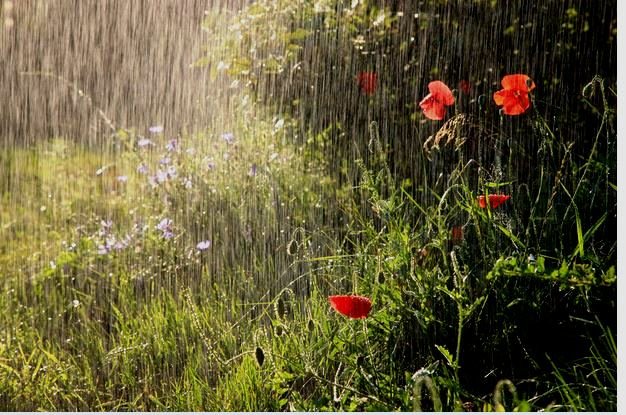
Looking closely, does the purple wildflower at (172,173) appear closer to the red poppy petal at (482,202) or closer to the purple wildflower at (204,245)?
the purple wildflower at (204,245)

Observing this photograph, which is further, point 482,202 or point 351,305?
point 482,202

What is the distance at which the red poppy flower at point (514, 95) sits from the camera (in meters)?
2.76

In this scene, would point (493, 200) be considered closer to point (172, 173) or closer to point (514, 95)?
point (514, 95)

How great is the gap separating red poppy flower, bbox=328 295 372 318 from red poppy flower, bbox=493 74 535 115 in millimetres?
819

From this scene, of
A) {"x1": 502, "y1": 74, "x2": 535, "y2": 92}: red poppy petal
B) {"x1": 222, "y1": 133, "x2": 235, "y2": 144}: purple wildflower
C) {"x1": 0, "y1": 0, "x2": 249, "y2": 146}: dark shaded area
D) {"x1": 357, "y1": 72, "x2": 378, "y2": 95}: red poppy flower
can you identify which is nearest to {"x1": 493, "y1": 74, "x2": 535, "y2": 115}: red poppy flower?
{"x1": 502, "y1": 74, "x2": 535, "y2": 92}: red poppy petal

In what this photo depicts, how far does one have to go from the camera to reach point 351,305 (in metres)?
2.34

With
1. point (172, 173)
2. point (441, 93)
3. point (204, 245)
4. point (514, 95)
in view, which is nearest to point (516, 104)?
point (514, 95)

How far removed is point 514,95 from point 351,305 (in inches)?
35.5

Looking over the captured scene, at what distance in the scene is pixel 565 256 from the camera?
2670mm

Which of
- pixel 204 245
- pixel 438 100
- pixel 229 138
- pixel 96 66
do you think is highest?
pixel 438 100

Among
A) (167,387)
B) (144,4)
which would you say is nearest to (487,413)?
(167,387)

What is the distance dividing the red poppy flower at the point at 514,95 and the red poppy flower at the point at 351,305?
819mm

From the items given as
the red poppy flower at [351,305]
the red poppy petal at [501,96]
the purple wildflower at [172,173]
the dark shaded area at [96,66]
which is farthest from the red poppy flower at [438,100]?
the dark shaded area at [96,66]

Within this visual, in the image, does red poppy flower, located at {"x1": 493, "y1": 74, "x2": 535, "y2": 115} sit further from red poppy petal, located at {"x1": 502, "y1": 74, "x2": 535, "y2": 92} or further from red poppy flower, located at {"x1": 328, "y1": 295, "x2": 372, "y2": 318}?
red poppy flower, located at {"x1": 328, "y1": 295, "x2": 372, "y2": 318}
